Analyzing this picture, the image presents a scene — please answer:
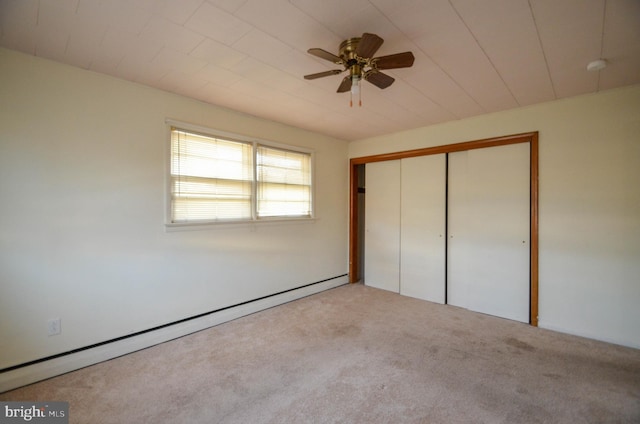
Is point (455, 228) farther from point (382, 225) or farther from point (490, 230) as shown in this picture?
point (382, 225)

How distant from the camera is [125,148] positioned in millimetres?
2469

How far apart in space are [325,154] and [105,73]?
111 inches

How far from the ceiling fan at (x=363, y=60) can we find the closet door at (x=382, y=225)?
7.85ft

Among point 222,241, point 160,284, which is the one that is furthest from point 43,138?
point 222,241

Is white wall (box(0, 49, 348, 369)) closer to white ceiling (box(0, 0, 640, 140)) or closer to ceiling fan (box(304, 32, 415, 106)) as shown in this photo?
white ceiling (box(0, 0, 640, 140))

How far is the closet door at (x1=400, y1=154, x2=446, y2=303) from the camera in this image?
3783 millimetres

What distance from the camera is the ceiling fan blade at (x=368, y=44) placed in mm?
1522

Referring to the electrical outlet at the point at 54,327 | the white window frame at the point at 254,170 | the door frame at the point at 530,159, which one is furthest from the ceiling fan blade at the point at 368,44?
the electrical outlet at the point at 54,327

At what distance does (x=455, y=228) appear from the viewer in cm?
365

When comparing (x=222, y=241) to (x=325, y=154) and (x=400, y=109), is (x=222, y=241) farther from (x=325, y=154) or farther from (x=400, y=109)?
(x=400, y=109)

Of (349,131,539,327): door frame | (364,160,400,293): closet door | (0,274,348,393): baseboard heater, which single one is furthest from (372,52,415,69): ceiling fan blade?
(0,274,348,393): baseboard heater

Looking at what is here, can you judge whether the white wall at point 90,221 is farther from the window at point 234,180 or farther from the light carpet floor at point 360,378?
the light carpet floor at point 360,378

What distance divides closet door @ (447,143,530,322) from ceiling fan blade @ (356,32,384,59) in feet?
8.15

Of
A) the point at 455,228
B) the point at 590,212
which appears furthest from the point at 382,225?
the point at 590,212
